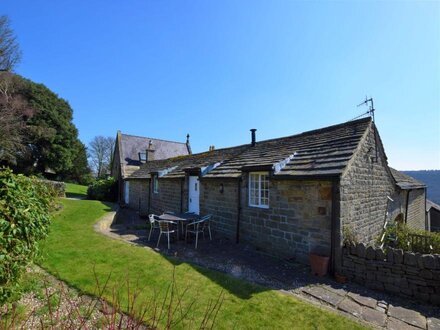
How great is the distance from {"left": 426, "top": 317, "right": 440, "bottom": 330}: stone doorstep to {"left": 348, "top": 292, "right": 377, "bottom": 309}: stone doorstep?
946 millimetres

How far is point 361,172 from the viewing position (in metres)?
8.98

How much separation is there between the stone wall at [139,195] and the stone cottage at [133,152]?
1.46 metres

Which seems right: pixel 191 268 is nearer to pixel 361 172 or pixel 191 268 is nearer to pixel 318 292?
pixel 318 292

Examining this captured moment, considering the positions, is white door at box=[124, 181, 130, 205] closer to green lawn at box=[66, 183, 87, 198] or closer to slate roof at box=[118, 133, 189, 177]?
slate roof at box=[118, 133, 189, 177]

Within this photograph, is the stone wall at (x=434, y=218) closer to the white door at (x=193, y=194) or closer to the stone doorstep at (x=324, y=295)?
the white door at (x=193, y=194)

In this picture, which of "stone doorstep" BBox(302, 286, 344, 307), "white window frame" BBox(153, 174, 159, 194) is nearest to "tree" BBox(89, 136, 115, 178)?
"white window frame" BBox(153, 174, 159, 194)

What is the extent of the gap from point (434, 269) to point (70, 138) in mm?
37170

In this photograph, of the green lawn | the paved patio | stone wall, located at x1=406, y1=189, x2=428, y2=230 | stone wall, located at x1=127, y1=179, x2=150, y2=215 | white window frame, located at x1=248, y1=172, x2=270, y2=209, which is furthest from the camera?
the green lawn

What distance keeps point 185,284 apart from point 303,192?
4607 mm

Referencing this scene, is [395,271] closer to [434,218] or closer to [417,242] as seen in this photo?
[417,242]

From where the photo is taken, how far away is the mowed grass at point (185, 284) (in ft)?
16.0

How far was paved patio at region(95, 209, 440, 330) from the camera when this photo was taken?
208 inches

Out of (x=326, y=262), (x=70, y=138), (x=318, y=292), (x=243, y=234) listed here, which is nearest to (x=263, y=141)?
(x=243, y=234)

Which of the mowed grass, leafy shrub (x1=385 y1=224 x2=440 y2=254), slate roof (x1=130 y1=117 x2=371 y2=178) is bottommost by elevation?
the mowed grass
